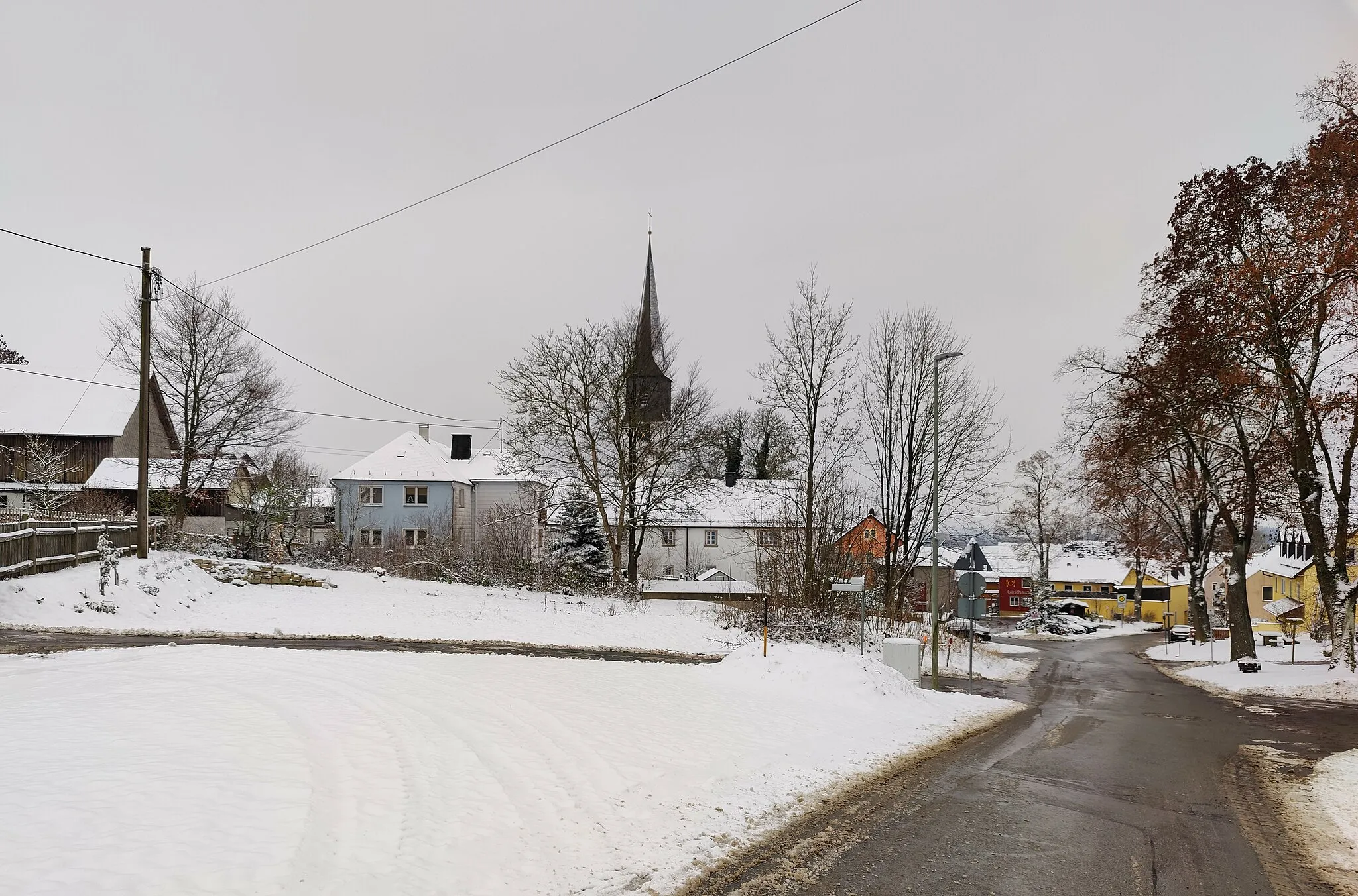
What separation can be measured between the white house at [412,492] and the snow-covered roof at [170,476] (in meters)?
8.88

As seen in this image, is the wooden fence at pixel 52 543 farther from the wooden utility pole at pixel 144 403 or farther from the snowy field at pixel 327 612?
the wooden utility pole at pixel 144 403

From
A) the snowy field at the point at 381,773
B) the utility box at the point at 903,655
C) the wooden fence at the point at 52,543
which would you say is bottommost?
the utility box at the point at 903,655

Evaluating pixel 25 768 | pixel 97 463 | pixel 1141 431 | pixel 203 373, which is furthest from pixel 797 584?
pixel 97 463

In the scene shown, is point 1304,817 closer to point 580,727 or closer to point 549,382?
point 580,727

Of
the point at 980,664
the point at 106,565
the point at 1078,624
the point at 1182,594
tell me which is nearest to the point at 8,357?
the point at 106,565

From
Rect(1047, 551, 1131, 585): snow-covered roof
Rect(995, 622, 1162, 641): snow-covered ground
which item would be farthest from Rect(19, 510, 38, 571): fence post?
Rect(1047, 551, 1131, 585): snow-covered roof

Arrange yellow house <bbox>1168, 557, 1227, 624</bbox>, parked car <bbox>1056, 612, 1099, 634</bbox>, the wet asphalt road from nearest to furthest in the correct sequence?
the wet asphalt road < parked car <bbox>1056, 612, 1099, 634</bbox> < yellow house <bbox>1168, 557, 1227, 624</bbox>

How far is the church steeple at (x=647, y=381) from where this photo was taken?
123ft

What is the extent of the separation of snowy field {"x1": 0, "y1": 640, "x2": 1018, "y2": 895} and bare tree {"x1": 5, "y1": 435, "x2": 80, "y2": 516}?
26.9 meters

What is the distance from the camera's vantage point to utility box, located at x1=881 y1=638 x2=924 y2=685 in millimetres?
17703

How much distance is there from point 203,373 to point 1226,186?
40.3 m

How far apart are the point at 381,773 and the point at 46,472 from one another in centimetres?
4021

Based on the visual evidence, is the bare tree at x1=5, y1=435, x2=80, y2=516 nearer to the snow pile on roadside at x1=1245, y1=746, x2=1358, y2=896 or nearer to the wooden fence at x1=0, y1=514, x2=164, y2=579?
the wooden fence at x1=0, y1=514, x2=164, y2=579

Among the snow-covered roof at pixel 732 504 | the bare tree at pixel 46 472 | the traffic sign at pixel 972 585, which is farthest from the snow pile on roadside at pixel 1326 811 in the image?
the bare tree at pixel 46 472
